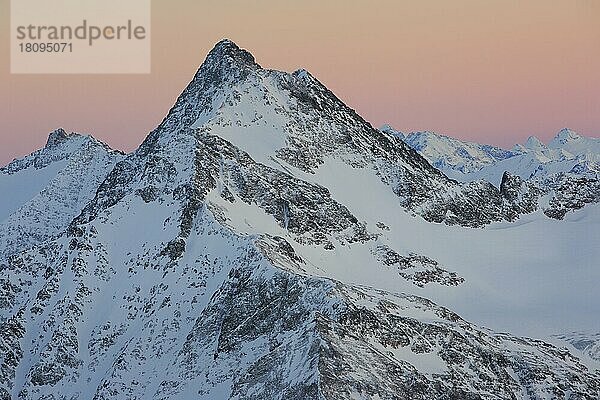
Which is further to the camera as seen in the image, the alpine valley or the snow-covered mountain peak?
the snow-covered mountain peak

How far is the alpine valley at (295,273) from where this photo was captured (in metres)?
84.6

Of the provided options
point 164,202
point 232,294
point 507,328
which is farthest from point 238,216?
point 507,328

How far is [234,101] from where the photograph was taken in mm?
139875

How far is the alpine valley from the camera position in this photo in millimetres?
84625

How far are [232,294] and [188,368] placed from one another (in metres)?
9.00

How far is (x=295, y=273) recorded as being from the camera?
92375mm

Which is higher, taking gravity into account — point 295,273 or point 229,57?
point 229,57

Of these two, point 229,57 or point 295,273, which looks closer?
point 295,273

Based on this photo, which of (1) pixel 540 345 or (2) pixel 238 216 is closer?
(1) pixel 540 345

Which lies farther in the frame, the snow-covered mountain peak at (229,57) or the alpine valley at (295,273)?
the snow-covered mountain peak at (229,57)

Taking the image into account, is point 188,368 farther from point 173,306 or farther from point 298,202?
point 298,202

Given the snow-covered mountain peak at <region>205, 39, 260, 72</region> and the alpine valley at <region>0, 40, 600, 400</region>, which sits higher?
the snow-covered mountain peak at <region>205, 39, 260, 72</region>

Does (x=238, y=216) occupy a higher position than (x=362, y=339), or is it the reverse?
(x=238, y=216)

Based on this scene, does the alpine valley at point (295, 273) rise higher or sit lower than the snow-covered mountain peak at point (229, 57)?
lower
